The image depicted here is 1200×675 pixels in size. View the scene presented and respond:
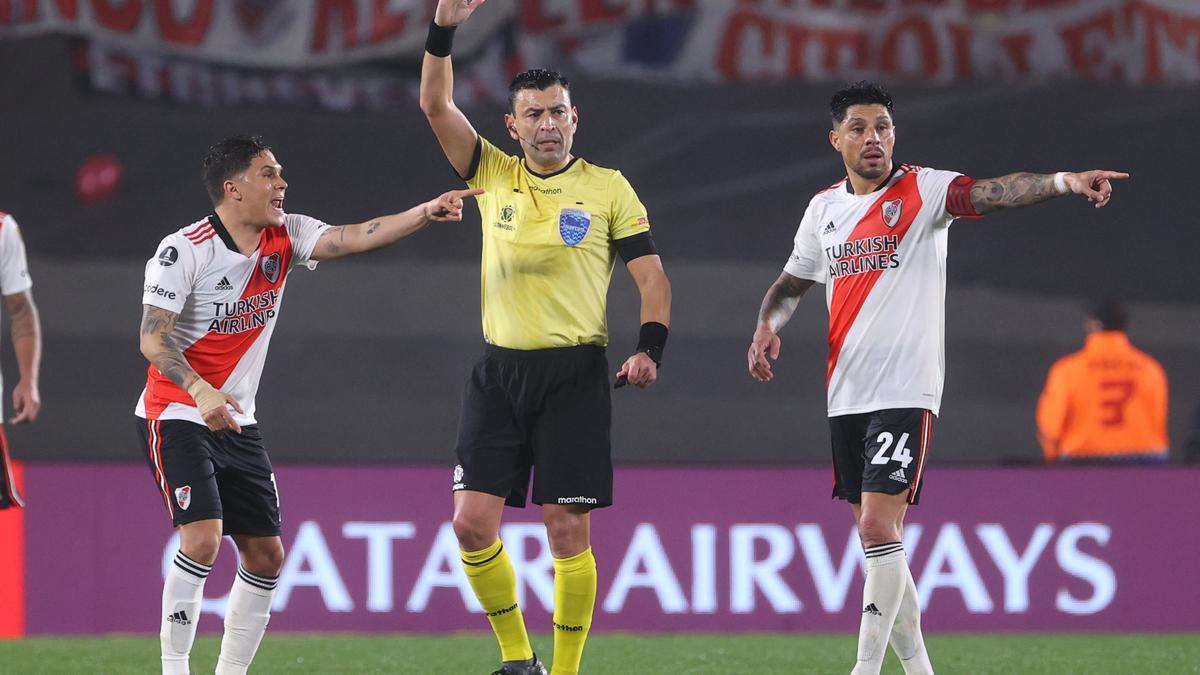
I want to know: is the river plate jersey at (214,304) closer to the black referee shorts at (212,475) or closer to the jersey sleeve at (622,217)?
the black referee shorts at (212,475)

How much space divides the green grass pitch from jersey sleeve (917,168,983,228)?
1932 millimetres

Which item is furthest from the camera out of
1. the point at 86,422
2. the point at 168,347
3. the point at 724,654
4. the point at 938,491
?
the point at 86,422

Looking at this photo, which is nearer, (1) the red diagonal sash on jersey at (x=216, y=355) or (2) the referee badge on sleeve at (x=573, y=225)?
(1) the red diagonal sash on jersey at (x=216, y=355)

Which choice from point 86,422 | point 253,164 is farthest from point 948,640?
point 86,422

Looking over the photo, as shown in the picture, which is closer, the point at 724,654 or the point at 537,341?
the point at 537,341

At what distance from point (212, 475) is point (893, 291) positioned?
2107mm

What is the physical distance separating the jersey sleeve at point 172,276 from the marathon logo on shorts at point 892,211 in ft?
6.83

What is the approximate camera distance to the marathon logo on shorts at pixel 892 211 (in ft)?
17.5

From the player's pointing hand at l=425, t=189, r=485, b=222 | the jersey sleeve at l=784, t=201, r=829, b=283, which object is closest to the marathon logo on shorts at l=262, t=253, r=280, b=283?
the player's pointing hand at l=425, t=189, r=485, b=222

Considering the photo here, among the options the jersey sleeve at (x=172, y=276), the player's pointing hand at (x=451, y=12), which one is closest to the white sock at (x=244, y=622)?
the jersey sleeve at (x=172, y=276)

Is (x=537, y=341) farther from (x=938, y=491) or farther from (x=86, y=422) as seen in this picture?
(x=86, y=422)

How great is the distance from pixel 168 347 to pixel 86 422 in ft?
23.5

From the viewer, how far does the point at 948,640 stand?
7570 millimetres

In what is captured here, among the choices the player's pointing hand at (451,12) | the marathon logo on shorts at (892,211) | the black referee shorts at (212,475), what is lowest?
the black referee shorts at (212,475)
